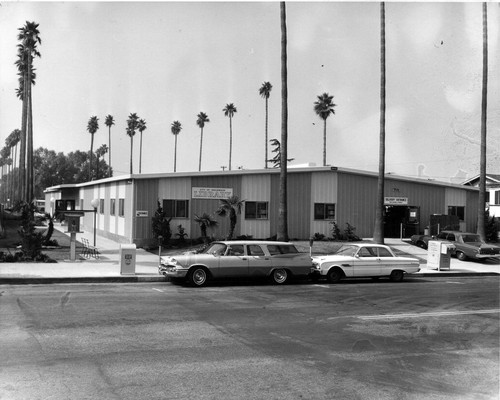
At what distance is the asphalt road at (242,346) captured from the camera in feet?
20.5

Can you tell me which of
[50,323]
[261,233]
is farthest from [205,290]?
[261,233]

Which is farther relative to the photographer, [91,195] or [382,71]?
[91,195]

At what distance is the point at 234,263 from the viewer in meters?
16.3

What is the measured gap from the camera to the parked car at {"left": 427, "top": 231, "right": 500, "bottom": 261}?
25812 mm

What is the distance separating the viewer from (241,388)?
624cm

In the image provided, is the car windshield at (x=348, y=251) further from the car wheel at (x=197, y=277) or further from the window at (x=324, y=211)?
the window at (x=324, y=211)

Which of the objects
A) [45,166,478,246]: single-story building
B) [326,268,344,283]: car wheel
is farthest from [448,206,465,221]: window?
[326,268,344,283]: car wheel

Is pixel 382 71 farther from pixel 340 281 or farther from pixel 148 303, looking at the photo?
pixel 148 303

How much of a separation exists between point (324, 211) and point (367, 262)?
13581mm

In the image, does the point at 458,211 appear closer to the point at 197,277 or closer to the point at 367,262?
the point at 367,262

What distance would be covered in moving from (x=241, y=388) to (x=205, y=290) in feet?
28.9

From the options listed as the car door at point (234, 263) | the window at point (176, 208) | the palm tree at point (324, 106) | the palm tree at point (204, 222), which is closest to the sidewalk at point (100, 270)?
the car door at point (234, 263)

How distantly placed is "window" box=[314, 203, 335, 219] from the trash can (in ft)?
52.4

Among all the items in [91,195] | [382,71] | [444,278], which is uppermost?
[382,71]
